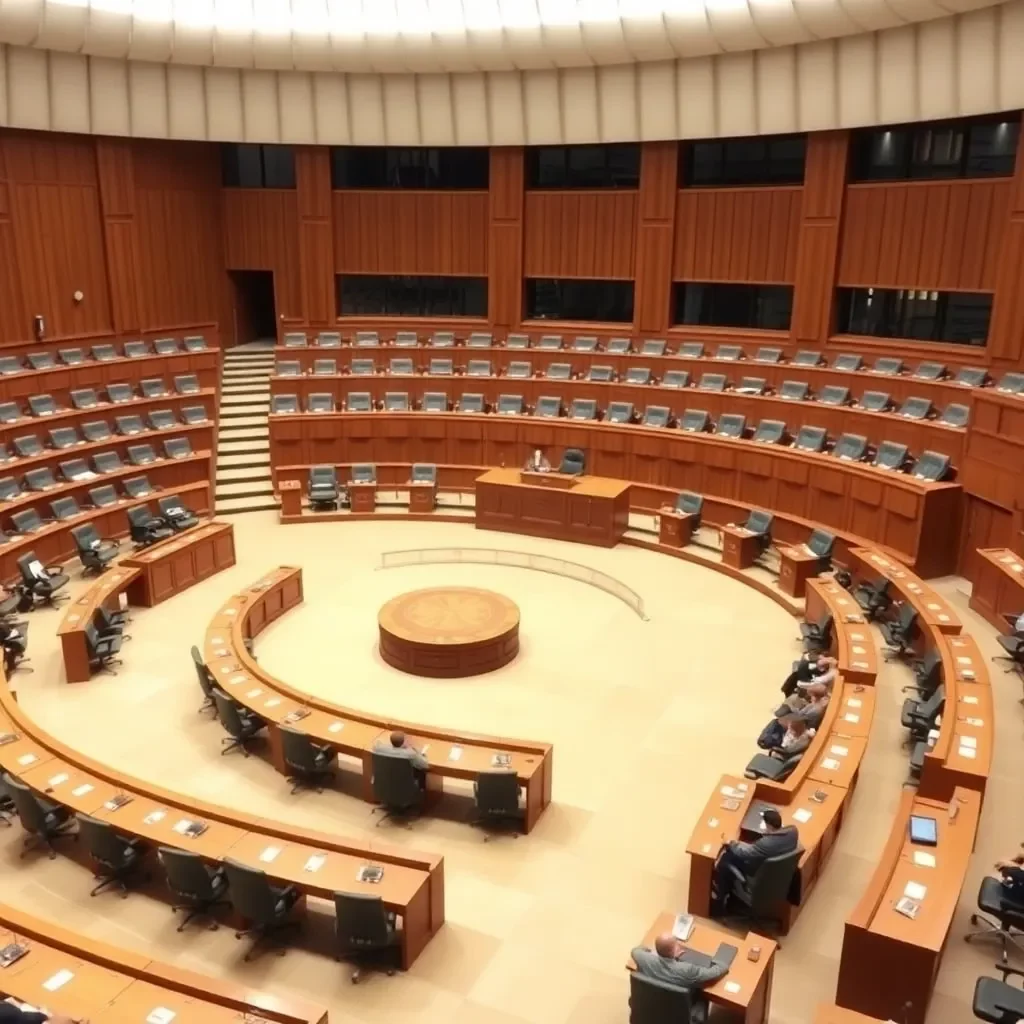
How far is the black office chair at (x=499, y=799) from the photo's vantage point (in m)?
7.21

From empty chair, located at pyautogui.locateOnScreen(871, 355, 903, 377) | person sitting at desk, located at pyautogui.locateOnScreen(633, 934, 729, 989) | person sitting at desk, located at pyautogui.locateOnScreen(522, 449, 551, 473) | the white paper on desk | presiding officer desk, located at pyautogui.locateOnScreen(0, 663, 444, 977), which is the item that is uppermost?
empty chair, located at pyautogui.locateOnScreen(871, 355, 903, 377)

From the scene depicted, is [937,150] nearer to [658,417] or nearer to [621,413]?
[658,417]

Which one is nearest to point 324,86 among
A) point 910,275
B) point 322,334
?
point 322,334

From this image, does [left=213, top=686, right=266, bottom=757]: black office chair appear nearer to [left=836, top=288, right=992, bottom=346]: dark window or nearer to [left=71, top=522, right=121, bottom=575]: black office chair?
[left=71, top=522, right=121, bottom=575]: black office chair

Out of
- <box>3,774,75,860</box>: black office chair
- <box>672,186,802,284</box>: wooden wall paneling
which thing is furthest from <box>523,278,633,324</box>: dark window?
<box>3,774,75,860</box>: black office chair

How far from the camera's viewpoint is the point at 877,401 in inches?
553

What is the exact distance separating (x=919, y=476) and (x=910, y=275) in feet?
14.9

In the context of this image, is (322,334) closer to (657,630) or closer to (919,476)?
(657,630)

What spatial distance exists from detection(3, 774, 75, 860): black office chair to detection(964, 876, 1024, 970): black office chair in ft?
21.5

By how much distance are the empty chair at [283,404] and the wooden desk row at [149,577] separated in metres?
3.58

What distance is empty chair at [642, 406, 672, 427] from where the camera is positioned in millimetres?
15609

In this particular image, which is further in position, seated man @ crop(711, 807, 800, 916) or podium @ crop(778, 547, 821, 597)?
podium @ crop(778, 547, 821, 597)

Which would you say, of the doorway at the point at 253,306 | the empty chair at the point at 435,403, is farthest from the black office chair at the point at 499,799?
the doorway at the point at 253,306

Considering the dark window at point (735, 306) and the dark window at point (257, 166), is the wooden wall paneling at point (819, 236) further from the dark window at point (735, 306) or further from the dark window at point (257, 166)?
the dark window at point (257, 166)
